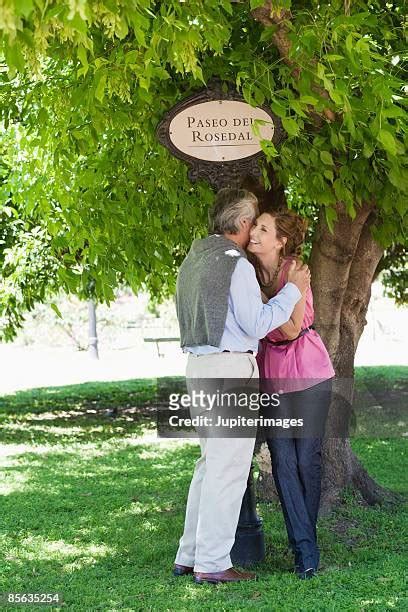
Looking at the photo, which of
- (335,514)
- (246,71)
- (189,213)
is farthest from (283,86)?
(335,514)

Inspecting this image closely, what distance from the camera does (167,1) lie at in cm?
451

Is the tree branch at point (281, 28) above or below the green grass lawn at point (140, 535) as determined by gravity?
above

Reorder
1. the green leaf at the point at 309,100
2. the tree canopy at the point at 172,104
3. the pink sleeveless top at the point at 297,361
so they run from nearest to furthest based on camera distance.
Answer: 1. the tree canopy at the point at 172,104
2. the green leaf at the point at 309,100
3. the pink sleeveless top at the point at 297,361

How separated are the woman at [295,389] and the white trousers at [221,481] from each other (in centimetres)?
29

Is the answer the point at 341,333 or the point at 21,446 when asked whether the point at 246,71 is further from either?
the point at 21,446

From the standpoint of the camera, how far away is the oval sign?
5.45m

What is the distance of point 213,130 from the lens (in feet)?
17.9

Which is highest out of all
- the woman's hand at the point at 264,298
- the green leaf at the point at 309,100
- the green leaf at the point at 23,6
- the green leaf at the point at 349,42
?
the green leaf at the point at 349,42

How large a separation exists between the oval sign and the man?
0.42m

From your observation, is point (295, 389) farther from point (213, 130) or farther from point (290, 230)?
point (213, 130)

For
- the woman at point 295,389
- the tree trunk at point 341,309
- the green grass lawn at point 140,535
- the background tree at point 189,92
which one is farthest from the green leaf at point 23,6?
the tree trunk at point 341,309

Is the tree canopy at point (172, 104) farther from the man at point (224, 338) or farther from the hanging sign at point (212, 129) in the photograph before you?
the man at point (224, 338)

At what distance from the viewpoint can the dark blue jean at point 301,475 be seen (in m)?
5.24

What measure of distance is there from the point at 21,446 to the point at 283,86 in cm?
731
